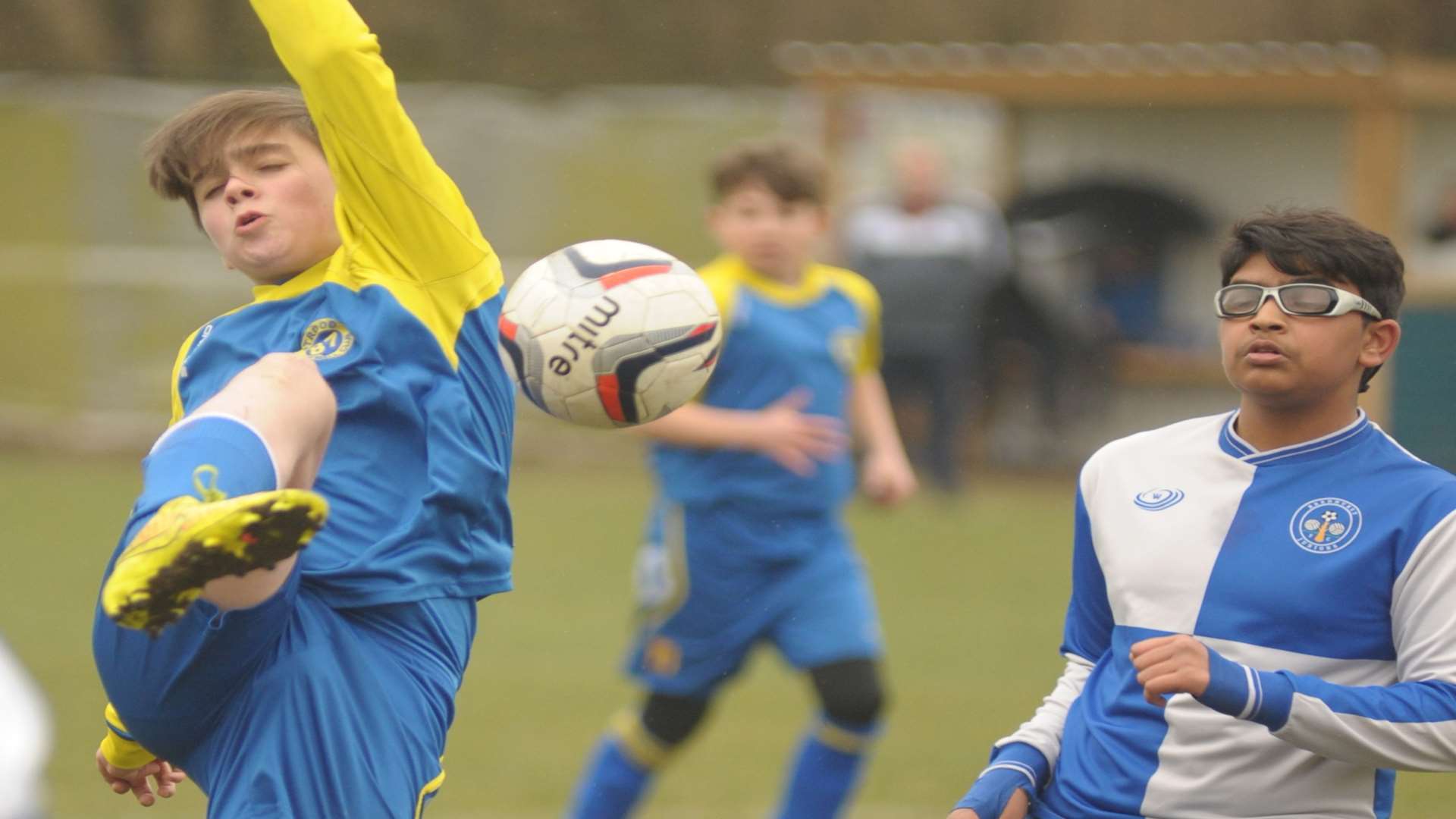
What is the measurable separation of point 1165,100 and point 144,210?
763 cm

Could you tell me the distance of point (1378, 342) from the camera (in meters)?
2.86

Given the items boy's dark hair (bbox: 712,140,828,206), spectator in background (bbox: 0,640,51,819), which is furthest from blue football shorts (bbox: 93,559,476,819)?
boy's dark hair (bbox: 712,140,828,206)

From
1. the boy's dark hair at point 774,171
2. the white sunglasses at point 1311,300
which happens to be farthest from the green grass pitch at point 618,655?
the white sunglasses at point 1311,300

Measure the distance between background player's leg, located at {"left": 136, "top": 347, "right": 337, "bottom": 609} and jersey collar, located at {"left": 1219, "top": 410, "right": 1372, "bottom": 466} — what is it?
1.35m

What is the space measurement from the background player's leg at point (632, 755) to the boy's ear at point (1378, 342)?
255cm

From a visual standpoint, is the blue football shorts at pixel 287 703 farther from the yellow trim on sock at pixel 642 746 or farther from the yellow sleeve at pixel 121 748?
the yellow trim on sock at pixel 642 746


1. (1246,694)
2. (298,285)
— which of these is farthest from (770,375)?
(1246,694)

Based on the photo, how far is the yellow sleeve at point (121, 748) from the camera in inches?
122

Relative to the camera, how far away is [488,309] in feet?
10.8

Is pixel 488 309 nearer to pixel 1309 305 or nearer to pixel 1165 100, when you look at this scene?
pixel 1309 305

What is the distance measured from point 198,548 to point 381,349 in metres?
0.65

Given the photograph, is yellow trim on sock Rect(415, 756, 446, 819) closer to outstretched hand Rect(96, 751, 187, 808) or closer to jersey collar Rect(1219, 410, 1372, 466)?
outstretched hand Rect(96, 751, 187, 808)

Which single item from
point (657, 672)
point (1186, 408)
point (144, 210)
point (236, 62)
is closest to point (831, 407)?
point (657, 672)

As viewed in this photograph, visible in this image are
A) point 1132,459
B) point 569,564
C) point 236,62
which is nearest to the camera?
point 1132,459
